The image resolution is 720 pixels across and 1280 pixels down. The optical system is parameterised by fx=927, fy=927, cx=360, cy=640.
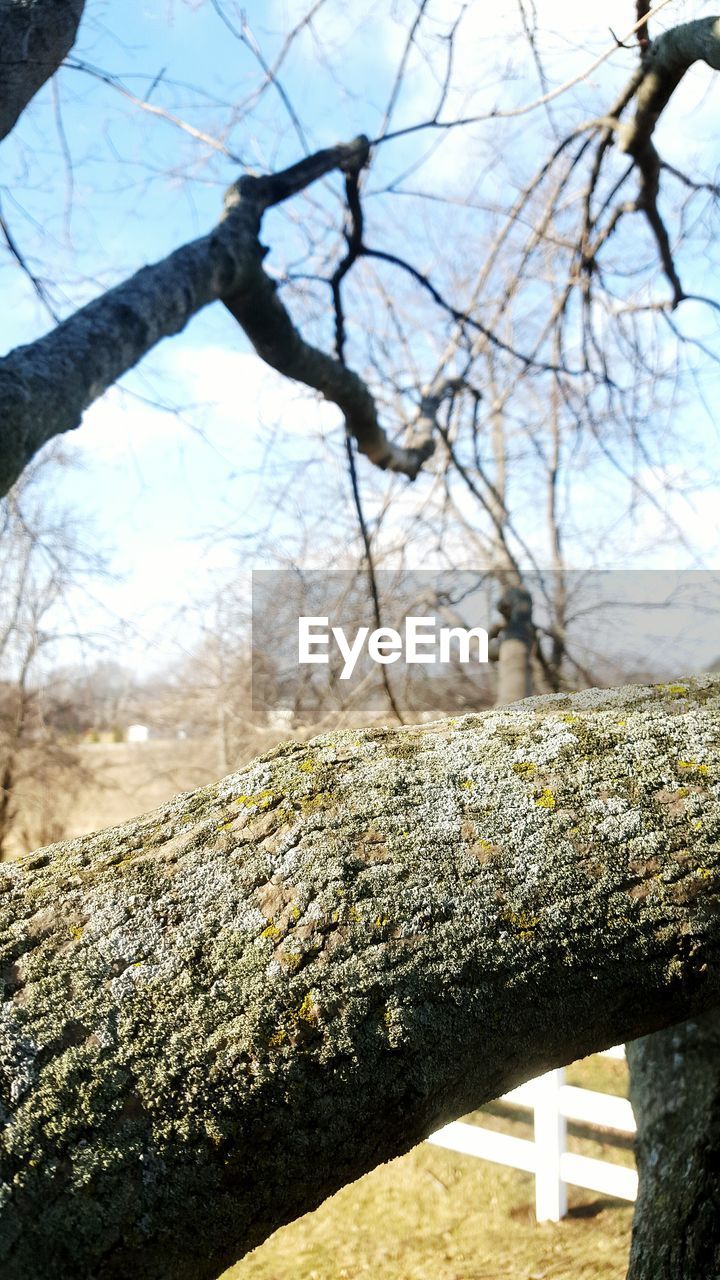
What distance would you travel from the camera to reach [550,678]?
5.52 meters

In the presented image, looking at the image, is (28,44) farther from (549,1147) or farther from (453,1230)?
(453,1230)

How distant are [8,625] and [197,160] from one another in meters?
5.90

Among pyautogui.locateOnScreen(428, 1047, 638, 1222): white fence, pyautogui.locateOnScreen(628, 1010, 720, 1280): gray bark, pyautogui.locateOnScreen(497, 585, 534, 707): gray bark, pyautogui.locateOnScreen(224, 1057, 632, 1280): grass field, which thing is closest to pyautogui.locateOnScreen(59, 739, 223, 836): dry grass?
pyautogui.locateOnScreen(497, 585, 534, 707): gray bark

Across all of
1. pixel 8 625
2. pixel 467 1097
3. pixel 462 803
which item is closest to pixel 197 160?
pixel 462 803

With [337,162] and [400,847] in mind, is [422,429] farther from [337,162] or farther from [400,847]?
[400,847]

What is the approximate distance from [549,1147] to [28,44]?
4732 mm

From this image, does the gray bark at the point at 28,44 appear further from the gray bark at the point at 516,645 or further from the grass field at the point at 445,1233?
the grass field at the point at 445,1233

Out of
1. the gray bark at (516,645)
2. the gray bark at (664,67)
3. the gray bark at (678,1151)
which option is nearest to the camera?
the gray bark at (678,1151)

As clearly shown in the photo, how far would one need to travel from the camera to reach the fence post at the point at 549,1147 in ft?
14.3

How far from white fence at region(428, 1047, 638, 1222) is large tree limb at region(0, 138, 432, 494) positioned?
3222 mm

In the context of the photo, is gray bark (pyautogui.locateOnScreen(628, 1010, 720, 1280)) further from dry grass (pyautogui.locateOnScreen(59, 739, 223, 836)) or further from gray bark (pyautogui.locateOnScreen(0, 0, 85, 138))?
dry grass (pyautogui.locateOnScreen(59, 739, 223, 836))

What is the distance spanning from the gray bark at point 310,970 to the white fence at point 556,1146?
360 cm

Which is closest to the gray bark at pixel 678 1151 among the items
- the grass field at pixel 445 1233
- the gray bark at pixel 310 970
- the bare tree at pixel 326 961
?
the bare tree at pixel 326 961

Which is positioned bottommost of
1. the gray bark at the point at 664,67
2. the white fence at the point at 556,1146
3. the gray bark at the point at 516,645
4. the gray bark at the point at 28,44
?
the white fence at the point at 556,1146
